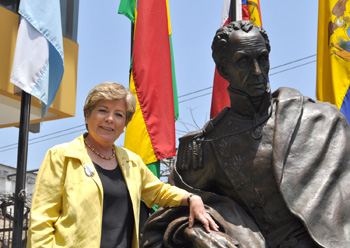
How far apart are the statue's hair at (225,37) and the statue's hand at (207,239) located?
102 cm

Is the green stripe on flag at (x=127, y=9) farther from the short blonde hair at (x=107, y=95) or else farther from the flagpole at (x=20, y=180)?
the short blonde hair at (x=107, y=95)

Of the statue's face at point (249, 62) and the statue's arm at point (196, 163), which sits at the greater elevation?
the statue's face at point (249, 62)

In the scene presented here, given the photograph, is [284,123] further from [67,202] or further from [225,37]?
[67,202]

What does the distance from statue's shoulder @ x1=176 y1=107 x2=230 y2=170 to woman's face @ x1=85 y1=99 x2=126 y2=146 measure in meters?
0.56

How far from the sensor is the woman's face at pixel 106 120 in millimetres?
3197

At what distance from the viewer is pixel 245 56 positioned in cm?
347

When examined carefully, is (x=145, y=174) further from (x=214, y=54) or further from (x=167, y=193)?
(x=214, y=54)

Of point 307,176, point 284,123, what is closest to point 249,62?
point 284,123

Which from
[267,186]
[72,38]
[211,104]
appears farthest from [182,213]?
[72,38]

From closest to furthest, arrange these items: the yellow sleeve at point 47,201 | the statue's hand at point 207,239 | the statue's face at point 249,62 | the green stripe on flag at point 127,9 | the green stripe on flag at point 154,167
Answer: the yellow sleeve at point 47,201, the statue's hand at point 207,239, the statue's face at point 249,62, the green stripe on flag at point 154,167, the green stripe on flag at point 127,9

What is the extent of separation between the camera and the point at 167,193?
3.32 metres

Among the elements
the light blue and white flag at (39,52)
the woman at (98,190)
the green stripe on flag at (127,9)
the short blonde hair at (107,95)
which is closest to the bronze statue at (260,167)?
the woman at (98,190)

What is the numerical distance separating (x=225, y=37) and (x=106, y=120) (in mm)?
881

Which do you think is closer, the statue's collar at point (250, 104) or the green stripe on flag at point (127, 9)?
the statue's collar at point (250, 104)
